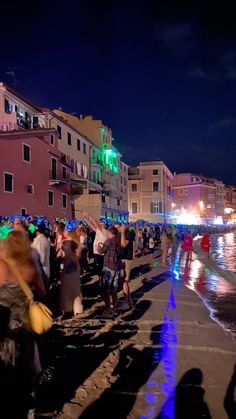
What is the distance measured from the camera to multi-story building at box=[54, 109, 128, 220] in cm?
3856

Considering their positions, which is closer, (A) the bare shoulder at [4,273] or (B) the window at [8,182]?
(A) the bare shoulder at [4,273]

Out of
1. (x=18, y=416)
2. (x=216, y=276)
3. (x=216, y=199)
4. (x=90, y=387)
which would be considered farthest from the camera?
(x=216, y=199)

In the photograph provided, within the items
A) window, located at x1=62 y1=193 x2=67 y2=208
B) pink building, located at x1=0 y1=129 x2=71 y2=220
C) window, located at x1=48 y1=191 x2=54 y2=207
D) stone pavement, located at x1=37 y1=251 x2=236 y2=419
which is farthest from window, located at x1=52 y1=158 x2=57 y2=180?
stone pavement, located at x1=37 y1=251 x2=236 y2=419

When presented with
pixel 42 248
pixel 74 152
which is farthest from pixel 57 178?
pixel 42 248

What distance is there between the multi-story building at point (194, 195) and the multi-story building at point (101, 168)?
40019 millimetres

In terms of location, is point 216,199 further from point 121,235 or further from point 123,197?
point 121,235

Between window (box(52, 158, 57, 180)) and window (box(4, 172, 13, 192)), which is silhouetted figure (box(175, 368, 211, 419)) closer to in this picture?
window (box(4, 172, 13, 192))

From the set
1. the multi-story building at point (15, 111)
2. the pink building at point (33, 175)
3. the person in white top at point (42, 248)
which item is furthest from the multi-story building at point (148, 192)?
the person in white top at point (42, 248)

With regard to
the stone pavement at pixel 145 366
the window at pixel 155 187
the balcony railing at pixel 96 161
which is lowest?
the stone pavement at pixel 145 366

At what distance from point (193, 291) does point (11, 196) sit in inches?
663

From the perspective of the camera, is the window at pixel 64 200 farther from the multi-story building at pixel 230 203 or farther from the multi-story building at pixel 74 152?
the multi-story building at pixel 230 203

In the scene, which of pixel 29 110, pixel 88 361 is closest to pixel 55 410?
pixel 88 361

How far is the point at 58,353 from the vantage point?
556 cm

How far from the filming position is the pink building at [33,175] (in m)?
24.3
